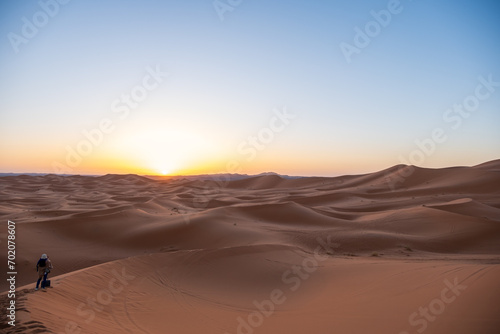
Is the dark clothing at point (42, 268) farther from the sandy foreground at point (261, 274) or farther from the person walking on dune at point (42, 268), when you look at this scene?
the sandy foreground at point (261, 274)

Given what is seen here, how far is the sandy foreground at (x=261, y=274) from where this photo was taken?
6.12 meters

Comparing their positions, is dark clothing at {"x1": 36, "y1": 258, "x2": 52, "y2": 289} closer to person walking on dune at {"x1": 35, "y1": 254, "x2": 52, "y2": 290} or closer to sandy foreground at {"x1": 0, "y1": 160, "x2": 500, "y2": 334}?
person walking on dune at {"x1": 35, "y1": 254, "x2": 52, "y2": 290}

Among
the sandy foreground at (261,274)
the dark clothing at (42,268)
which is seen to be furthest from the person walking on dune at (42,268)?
the sandy foreground at (261,274)

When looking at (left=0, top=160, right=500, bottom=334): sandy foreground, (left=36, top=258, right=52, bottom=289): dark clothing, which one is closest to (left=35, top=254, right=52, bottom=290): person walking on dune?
(left=36, top=258, right=52, bottom=289): dark clothing

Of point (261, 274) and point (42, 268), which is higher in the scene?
point (42, 268)

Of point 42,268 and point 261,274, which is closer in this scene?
point 42,268

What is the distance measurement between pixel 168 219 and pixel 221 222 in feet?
12.8

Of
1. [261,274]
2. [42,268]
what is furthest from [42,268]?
[261,274]

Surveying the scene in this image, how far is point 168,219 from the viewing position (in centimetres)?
2038

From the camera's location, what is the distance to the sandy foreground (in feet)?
20.1

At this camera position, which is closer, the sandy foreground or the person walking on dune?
the sandy foreground

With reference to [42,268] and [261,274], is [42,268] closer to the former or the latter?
[42,268]

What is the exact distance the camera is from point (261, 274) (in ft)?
33.5

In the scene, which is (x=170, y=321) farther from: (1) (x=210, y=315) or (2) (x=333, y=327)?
(2) (x=333, y=327)
